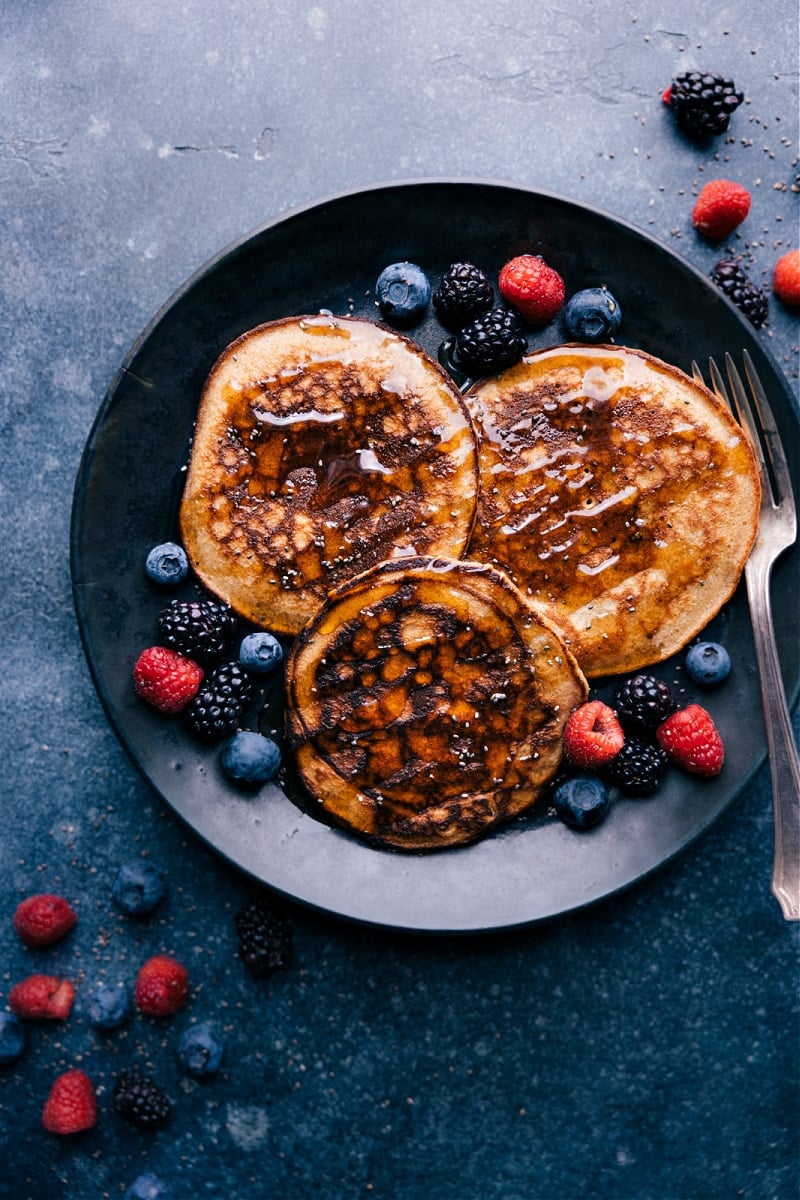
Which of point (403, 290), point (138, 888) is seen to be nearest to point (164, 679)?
point (138, 888)

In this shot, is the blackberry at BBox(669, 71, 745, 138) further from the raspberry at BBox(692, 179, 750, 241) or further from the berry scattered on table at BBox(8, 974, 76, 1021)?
the berry scattered on table at BBox(8, 974, 76, 1021)

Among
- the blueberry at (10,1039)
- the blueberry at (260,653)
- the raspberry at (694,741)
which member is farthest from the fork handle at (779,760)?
the blueberry at (10,1039)

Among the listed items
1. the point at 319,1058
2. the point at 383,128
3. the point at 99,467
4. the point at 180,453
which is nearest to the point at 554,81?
the point at 383,128

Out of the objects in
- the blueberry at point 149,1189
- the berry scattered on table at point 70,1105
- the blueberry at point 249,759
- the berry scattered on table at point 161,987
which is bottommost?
the blueberry at point 149,1189

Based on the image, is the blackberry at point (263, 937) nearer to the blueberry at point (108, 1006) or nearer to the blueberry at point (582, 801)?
the blueberry at point (108, 1006)

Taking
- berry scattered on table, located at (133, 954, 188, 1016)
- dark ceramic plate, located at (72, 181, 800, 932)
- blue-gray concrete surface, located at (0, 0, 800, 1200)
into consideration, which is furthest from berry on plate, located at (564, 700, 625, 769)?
berry scattered on table, located at (133, 954, 188, 1016)

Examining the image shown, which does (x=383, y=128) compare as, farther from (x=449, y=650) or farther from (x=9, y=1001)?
(x=9, y=1001)
